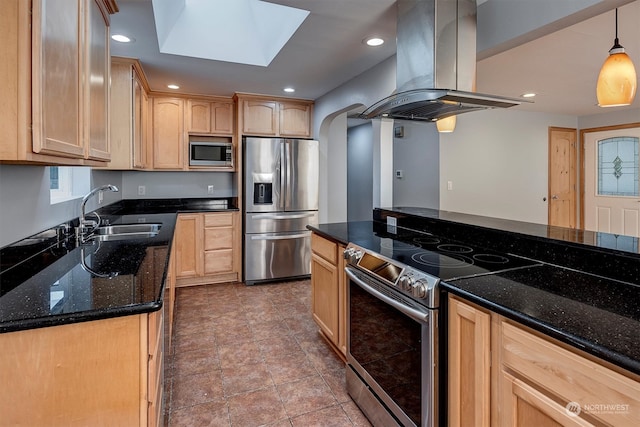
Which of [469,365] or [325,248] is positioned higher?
[325,248]

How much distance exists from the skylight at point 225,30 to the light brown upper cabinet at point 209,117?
1.48 m

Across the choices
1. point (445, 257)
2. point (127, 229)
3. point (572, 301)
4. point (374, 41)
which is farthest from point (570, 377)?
point (127, 229)

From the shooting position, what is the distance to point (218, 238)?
4312 millimetres

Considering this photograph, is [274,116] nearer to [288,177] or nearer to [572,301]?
[288,177]

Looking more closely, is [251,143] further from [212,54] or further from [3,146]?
[3,146]

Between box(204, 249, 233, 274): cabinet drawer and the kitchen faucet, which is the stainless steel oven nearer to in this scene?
the kitchen faucet

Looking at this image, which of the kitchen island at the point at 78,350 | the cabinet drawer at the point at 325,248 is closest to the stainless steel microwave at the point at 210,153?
the cabinet drawer at the point at 325,248

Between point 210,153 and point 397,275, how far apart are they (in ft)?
11.2

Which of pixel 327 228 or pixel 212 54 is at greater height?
pixel 212 54

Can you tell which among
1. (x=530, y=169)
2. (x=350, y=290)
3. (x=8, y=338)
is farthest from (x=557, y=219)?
(x=8, y=338)

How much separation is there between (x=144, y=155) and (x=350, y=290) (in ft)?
9.99

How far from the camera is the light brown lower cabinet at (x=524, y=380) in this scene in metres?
0.85

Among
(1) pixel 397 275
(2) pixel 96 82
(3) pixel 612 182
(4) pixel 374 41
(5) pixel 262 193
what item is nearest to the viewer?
(1) pixel 397 275

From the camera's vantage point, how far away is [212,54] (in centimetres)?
297
